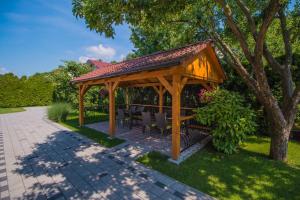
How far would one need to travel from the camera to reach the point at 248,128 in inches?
234

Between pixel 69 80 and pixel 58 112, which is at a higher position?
pixel 69 80

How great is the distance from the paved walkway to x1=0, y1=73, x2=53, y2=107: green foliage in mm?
14965

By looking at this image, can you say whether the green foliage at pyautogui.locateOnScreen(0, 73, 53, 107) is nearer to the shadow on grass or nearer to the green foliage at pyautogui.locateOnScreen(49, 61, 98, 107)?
the green foliage at pyautogui.locateOnScreen(49, 61, 98, 107)

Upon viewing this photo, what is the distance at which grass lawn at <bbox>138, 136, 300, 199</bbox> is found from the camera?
3.63 metres

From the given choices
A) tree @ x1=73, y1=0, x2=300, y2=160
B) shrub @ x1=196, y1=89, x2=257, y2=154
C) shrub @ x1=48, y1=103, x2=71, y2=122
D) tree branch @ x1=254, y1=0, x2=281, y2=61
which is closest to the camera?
tree branch @ x1=254, y1=0, x2=281, y2=61

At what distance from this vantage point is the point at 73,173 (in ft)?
14.2

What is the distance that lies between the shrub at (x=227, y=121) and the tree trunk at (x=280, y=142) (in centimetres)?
69

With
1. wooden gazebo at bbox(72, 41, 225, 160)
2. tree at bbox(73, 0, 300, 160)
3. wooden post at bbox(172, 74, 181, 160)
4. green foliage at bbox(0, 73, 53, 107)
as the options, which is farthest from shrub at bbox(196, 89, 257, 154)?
green foliage at bbox(0, 73, 53, 107)

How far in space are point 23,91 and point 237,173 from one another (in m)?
25.0

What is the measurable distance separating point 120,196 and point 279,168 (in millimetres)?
4573

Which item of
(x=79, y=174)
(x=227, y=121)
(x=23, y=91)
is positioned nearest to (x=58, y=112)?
(x=79, y=174)

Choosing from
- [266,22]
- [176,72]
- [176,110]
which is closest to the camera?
[266,22]

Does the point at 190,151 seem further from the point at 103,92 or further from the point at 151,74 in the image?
the point at 103,92

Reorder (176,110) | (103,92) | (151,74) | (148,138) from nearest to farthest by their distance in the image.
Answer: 1. (176,110)
2. (151,74)
3. (148,138)
4. (103,92)
